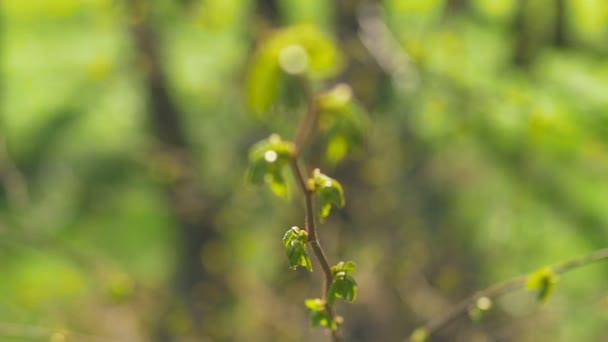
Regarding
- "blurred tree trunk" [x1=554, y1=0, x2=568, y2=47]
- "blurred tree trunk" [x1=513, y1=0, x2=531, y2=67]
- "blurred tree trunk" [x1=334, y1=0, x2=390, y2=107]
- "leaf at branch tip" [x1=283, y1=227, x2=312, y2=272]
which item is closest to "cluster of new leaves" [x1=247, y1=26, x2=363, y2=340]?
"leaf at branch tip" [x1=283, y1=227, x2=312, y2=272]

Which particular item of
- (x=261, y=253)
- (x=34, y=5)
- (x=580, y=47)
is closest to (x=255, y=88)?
(x=261, y=253)

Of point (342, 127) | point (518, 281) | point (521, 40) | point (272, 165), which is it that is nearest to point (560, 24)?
point (521, 40)

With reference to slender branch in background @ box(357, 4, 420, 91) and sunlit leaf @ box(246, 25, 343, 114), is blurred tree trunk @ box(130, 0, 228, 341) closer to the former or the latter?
slender branch in background @ box(357, 4, 420, 91)

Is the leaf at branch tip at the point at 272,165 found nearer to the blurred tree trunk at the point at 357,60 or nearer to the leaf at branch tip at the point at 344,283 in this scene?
the leaf at branch tip at the point at 344,283

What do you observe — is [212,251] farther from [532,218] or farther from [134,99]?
[134,99]

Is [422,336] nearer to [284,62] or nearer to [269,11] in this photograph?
[284,62]
